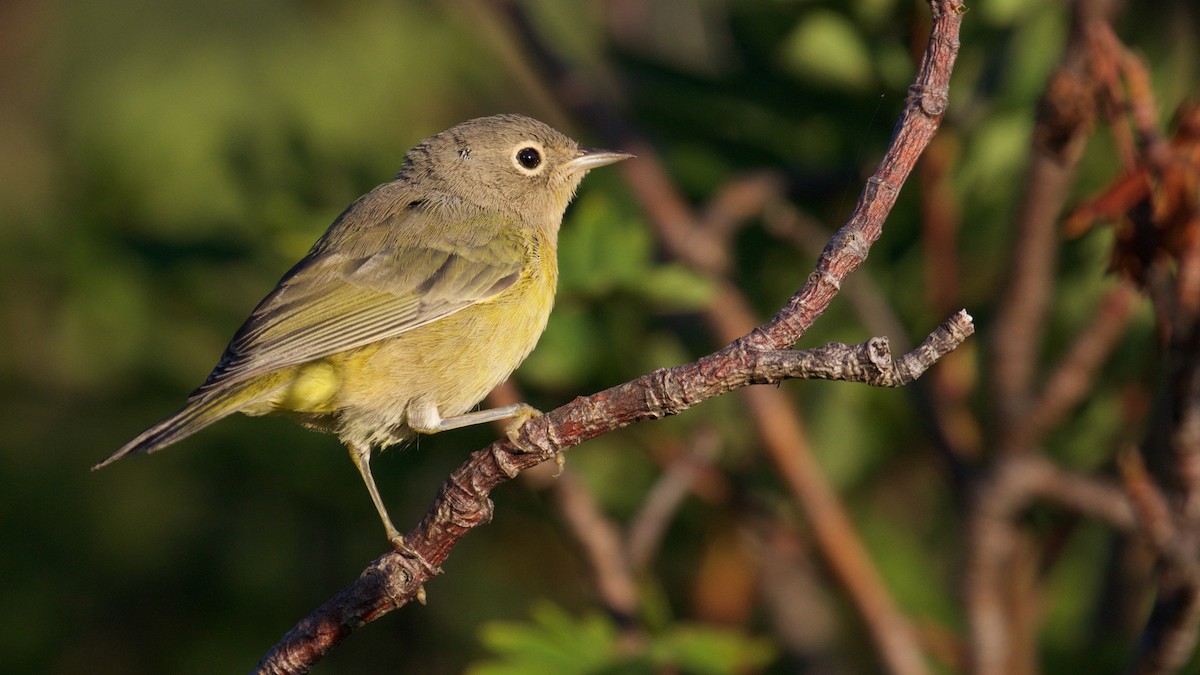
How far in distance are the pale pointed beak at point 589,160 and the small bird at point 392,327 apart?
7 centimetres

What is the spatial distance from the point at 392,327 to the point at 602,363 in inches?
27.7

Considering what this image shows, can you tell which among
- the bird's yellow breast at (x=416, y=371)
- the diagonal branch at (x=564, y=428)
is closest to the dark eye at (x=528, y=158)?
the bird's yellow breast at (x=416, y=371)

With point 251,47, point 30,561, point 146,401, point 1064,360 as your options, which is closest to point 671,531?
point 1064,360

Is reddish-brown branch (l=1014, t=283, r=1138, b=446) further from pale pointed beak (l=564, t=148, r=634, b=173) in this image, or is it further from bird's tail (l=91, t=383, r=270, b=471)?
bird's tail (l=91, t=383, r=270, b=471)

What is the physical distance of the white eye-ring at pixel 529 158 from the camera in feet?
13.5

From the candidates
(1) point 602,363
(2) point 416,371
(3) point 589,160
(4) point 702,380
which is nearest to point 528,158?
(3) point 589,160

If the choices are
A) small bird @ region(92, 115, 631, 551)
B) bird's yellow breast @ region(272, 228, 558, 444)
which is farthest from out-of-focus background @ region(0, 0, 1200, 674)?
bird's yellow breast @ region(272, 228, 558, 444)

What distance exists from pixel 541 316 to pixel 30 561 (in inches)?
84.8

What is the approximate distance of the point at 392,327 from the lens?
3.41 meters

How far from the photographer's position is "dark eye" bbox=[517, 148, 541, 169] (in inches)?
163

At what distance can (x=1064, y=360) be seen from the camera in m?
3.64

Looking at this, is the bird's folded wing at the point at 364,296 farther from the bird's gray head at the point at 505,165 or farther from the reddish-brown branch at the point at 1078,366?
the reddish-brown branch at the point at 1078,366

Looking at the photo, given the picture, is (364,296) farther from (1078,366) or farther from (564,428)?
(1078,366)

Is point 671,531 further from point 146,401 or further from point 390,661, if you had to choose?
point 146,401
